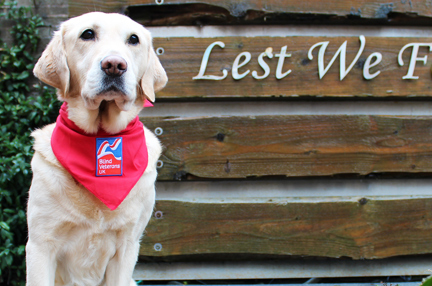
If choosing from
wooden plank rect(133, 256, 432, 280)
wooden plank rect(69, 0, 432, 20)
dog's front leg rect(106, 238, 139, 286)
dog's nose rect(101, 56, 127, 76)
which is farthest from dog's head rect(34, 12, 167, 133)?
wooden plank rect(133, 256, 432, 280)

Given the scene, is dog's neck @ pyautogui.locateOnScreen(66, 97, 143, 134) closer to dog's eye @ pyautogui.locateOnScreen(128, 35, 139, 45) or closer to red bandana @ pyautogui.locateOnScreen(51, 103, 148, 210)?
red bandana @ pyautogui.locateOnScreen(51, 103, 148, 210)

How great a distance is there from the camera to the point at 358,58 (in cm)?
312

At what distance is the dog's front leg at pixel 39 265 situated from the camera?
1710mm

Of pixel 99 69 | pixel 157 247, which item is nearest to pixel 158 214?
pixel 157 247

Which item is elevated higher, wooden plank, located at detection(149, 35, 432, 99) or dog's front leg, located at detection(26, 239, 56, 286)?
wooden plank, located at detection(149, 35, 432, 99)

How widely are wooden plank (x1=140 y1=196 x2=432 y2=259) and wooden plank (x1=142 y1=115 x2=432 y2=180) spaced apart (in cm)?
27

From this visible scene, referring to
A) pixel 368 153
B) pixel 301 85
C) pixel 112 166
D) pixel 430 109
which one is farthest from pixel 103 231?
pixel 430 109

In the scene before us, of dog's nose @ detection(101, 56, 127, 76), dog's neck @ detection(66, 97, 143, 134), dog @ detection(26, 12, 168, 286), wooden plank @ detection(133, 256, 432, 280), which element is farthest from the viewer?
wooden plank @ detection(133, 256, 432, 280)

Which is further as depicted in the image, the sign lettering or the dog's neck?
the sign lettering

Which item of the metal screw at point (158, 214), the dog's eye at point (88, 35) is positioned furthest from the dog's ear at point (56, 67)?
the metal screw at point (158, 214)

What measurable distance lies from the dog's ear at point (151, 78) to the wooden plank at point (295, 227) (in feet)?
4.20

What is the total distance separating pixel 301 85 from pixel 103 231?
2.06m

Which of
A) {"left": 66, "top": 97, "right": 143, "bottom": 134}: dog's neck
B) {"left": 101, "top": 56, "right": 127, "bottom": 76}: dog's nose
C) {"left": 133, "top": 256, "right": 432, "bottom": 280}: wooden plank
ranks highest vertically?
{"left": 101, "top": 56, "right": 127, "bottom": 76}: dog's nose

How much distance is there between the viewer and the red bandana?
1.78 metres
